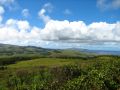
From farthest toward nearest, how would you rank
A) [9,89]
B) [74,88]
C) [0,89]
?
1. [9,89]
2. [0,89]
3. [74,88]

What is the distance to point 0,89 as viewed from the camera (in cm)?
17188

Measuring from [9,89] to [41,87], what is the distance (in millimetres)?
91611

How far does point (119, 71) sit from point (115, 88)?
34.5 meters

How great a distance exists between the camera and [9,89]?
634 ft

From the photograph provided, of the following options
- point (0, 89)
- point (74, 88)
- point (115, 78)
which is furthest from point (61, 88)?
point (0, 89)

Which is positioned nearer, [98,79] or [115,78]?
[98,79]

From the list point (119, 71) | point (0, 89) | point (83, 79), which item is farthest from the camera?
point (0, 89)

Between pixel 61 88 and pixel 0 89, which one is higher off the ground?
pixel 61 88

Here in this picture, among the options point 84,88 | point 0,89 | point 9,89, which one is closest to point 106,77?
point 84,88

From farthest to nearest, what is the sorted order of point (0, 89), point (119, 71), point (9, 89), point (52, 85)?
point (9, 89)
point (0, 89)
point (119, 71)
point (52, 85)

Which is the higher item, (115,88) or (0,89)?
(115,88)

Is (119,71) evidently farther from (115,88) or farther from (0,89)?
(0,89)

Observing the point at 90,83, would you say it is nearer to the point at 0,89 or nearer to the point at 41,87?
the point at 41,87

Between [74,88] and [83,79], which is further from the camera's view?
[83,79]
